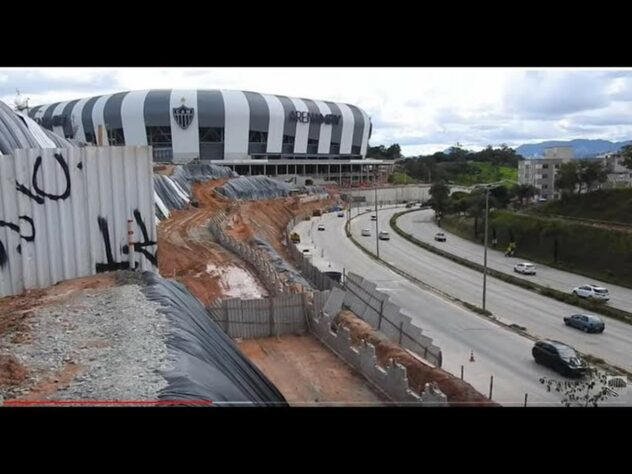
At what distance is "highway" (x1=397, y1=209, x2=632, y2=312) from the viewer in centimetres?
2634

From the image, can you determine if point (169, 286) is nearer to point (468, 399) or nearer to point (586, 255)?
point (468, 399)

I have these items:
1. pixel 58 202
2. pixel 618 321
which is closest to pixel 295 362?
pixel 58 202

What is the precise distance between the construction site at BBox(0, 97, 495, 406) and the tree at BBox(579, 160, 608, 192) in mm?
30829

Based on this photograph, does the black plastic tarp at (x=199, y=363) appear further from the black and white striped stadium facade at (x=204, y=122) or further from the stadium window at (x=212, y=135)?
the stadium window at (x=212, y=135)

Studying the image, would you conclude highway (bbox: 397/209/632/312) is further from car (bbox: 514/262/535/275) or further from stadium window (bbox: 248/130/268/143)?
stadium window (bbox: 248/130/268/143)

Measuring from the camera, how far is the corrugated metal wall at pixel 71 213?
7.52m

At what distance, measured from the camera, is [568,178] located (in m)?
41.3

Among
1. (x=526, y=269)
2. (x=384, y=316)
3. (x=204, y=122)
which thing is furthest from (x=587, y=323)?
(x=204, y=122)

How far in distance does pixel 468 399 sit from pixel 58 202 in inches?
307

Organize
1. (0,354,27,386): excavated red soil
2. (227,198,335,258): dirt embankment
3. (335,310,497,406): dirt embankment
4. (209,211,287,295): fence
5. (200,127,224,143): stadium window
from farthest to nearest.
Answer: (200,127,224,143): stadium window, (227,198,335,258): dirt embankment, (209,211,287,295): fence, (335,310,497,406): dirt embankment, (0,354,27,386): excavated red soil

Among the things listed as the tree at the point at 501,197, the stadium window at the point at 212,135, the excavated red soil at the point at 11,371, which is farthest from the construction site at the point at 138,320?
the stadium window at the point at 212,135

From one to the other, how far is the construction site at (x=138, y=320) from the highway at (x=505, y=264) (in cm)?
1535

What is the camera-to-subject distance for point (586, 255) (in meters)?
32.0

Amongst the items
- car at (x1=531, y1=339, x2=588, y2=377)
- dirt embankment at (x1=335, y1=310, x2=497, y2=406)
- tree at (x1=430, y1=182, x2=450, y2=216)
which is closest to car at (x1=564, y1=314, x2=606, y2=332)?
car at (x1=531, y1=339, x2=588, y2=377)
